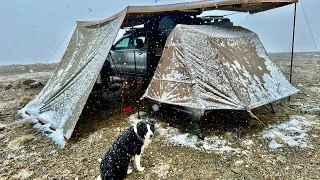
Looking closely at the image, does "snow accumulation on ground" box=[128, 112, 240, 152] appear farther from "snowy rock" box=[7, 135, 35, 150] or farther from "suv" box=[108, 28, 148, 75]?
"snowy rock" box=[7, 135, 35, 150]

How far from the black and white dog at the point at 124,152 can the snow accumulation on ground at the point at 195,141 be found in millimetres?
1144

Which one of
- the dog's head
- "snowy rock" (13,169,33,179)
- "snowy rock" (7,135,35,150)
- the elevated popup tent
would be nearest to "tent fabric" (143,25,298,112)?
the elevated popup tent

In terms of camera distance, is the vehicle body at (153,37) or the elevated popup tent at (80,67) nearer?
the elevated popup tent at (80,67)

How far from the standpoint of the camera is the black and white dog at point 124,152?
9.45ft

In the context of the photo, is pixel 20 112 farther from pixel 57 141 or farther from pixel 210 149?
pixel 210 149

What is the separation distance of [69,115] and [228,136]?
343 cm

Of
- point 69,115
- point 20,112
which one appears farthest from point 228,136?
point 20,112

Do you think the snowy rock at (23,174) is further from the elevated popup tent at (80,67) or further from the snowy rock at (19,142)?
the snowy rock at (19,142)

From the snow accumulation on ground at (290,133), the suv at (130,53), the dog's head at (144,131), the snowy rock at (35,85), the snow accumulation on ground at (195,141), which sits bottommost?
the snow accumulation on ground at (290,133)

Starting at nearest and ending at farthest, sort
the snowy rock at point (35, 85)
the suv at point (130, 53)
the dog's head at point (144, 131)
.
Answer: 1. the dog's head at point (144, 131)
2. the suv at point (130, 53)
3. the snowy rock at point (35, 85)

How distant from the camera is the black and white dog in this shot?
9.45 ft

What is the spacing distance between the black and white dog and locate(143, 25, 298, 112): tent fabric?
4.28 ft

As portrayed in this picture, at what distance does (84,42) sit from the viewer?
5984 mm

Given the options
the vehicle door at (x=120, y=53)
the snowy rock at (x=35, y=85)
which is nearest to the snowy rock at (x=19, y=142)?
the vehicle door at (x=120, y=53)
